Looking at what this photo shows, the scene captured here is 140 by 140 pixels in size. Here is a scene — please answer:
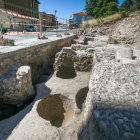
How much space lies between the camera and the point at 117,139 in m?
1.33

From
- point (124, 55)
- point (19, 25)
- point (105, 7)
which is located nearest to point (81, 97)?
point (124, 55)

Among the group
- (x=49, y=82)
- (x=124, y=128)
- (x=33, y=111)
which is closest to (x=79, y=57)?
(x=49, y=82)

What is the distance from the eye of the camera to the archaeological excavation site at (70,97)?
166 cm

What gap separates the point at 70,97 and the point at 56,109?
842mm

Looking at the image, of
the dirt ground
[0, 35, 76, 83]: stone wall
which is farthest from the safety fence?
the dirt ground

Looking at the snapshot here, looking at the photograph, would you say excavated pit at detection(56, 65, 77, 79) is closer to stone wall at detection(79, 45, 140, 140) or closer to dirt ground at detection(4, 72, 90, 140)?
dirt ground at detection(4, 72, 90, 140)

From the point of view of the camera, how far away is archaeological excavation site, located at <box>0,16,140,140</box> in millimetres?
1657

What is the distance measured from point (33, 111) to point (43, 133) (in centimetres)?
77

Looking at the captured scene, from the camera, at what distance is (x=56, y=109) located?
A: 435 centimetres

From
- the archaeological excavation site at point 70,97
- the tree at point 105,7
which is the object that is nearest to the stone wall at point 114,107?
the archaeological excavation site at point 70,97

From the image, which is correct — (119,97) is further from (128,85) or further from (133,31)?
(133,31)

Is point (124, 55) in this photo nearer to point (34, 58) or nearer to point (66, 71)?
point (66, 71)

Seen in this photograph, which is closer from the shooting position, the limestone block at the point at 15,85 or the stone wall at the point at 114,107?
the stone wall at the point at 114,107

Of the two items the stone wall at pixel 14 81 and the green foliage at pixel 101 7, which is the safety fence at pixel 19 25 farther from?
the green foliage at pixel 101 7
